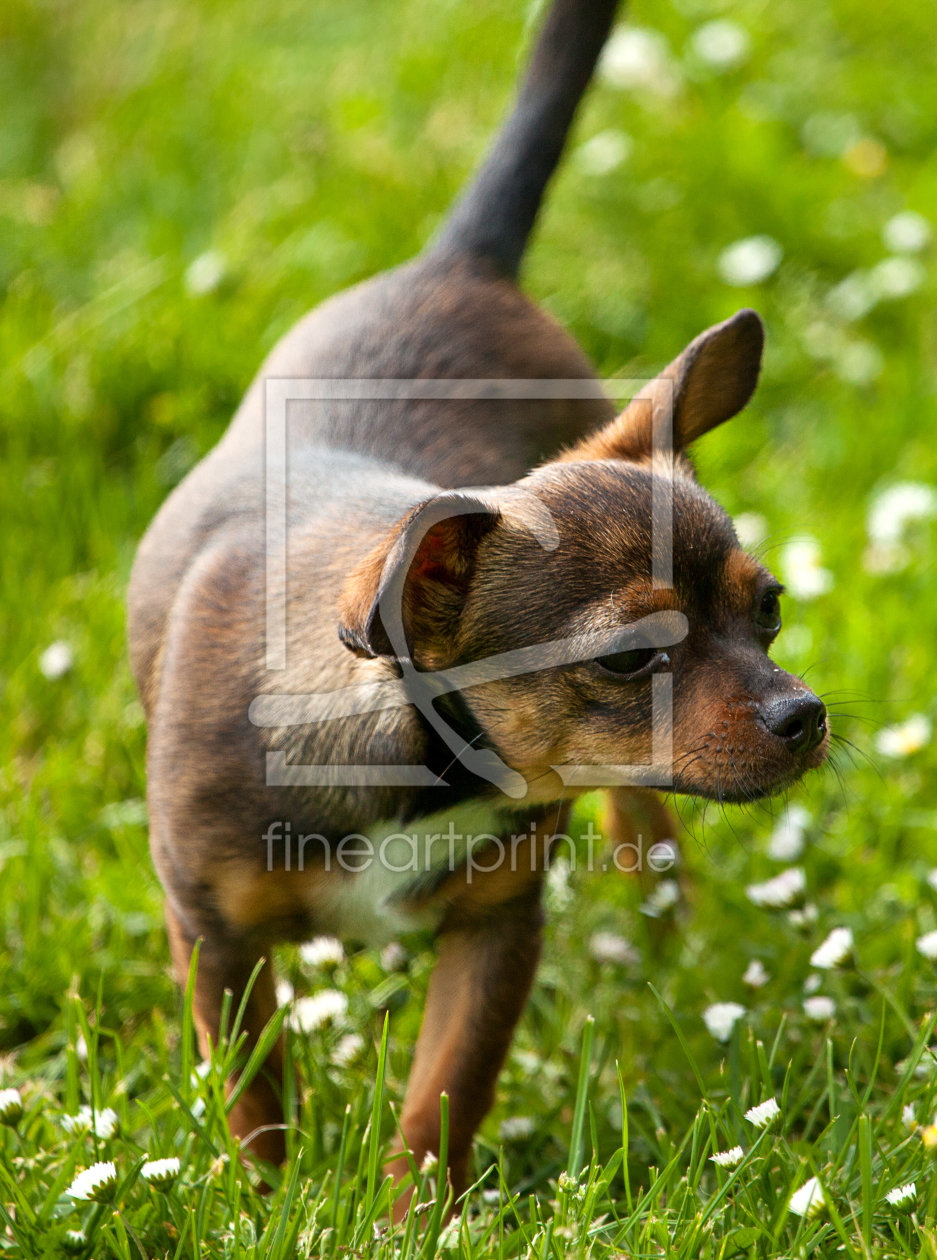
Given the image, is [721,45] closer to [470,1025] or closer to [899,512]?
[899,512]

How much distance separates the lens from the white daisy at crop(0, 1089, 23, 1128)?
8.29ft

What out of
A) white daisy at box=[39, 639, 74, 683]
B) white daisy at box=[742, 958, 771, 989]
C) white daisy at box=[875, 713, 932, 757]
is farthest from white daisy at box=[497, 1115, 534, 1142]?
white daisy at box=[39, 639, 74, 683]

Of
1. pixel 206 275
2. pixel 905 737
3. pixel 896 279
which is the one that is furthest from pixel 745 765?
pixel 896 279

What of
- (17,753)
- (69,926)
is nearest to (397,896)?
(69,926)

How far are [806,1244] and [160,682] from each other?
5.60 ft

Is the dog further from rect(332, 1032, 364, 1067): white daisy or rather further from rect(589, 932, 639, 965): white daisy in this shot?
rect(589, 932, 639, 965): white daisy

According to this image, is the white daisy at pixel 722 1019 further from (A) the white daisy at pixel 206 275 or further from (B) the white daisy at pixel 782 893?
(A) the white daisy at pixel 206 275

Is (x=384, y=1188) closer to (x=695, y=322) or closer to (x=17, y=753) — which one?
(x=17, y=753)

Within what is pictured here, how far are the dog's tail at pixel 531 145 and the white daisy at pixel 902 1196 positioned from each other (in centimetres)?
252

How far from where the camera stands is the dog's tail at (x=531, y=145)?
3.86m

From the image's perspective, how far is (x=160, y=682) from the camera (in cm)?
307

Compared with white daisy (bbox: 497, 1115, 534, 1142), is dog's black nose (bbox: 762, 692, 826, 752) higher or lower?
higher

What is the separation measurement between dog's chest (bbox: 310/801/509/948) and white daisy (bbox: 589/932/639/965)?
752 millimetres

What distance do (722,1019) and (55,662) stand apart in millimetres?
2159
